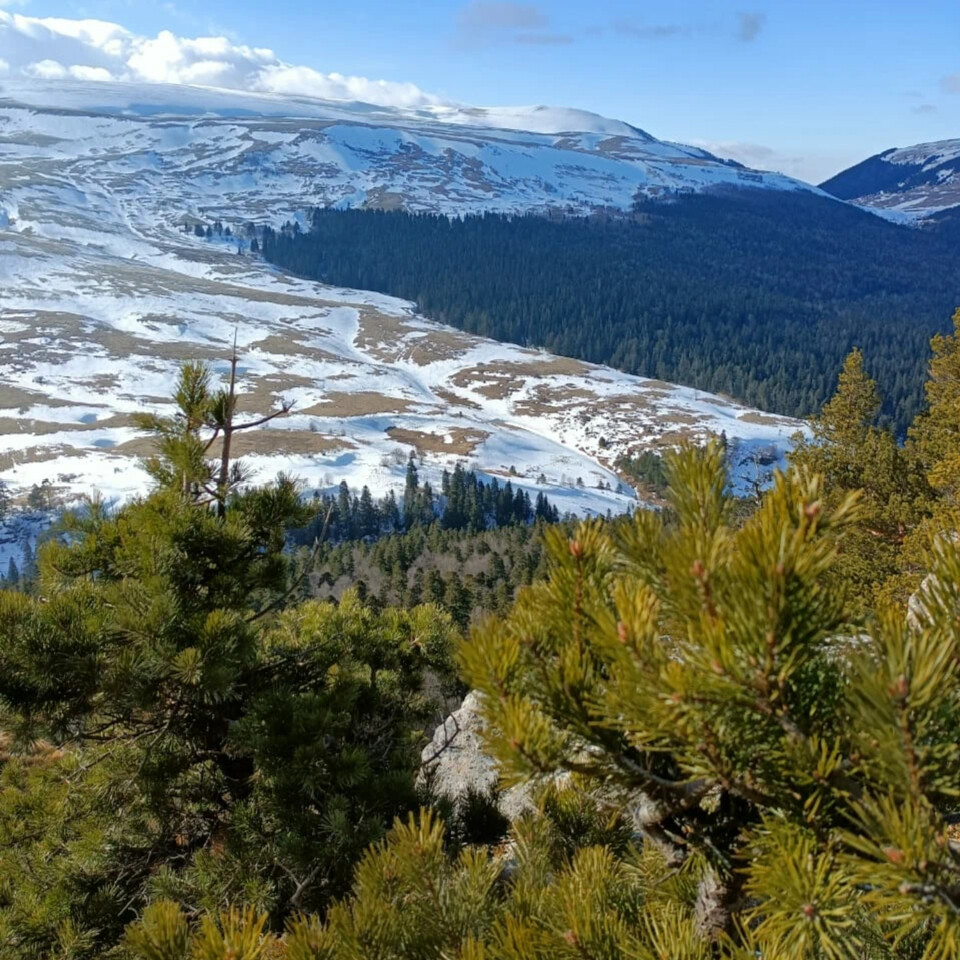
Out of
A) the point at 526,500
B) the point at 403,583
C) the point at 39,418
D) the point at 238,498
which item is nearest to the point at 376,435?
the point at 526,500

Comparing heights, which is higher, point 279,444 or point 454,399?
point 454,399

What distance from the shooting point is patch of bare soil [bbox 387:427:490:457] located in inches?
3474

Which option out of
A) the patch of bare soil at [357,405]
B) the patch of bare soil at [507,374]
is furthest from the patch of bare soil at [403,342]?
the patch of bare soil at [357,405]

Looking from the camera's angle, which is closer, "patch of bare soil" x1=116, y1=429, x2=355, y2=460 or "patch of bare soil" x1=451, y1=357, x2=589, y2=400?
"patch of bare soil" x1=116, y1=429, x2=355, y2=460

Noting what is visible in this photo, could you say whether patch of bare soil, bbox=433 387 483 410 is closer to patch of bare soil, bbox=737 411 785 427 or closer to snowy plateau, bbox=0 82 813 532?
snowy plateau, bbox=0 82 813 532

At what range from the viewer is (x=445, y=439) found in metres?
91.8

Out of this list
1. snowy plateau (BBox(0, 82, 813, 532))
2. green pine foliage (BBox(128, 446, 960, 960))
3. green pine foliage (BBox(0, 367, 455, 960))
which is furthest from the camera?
snowy plateau (BBox(0, 82, 813, 532))

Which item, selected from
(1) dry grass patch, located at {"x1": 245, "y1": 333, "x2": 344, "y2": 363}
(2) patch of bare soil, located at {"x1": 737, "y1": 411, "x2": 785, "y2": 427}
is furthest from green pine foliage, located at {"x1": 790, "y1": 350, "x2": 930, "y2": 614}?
(1) dry grass patch, located at {"x1": 245, "y1": 333, "x2": 344, "y2": 363}

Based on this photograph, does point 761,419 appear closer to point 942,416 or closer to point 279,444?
point 279,444

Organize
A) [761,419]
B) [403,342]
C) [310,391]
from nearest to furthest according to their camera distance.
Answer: [310,391] → [761,419] → [403,342]

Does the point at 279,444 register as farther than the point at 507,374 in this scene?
No

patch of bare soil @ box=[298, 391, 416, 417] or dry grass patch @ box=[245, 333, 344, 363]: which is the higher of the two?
dry grass patch @ box=[245, 333, 344, 363]

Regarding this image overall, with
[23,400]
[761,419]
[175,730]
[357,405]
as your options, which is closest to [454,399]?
[357,405]

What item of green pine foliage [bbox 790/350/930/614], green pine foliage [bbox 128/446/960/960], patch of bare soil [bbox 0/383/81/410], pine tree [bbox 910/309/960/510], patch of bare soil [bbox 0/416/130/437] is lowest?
patch of bare soil [bbox 0/416/130/437]
